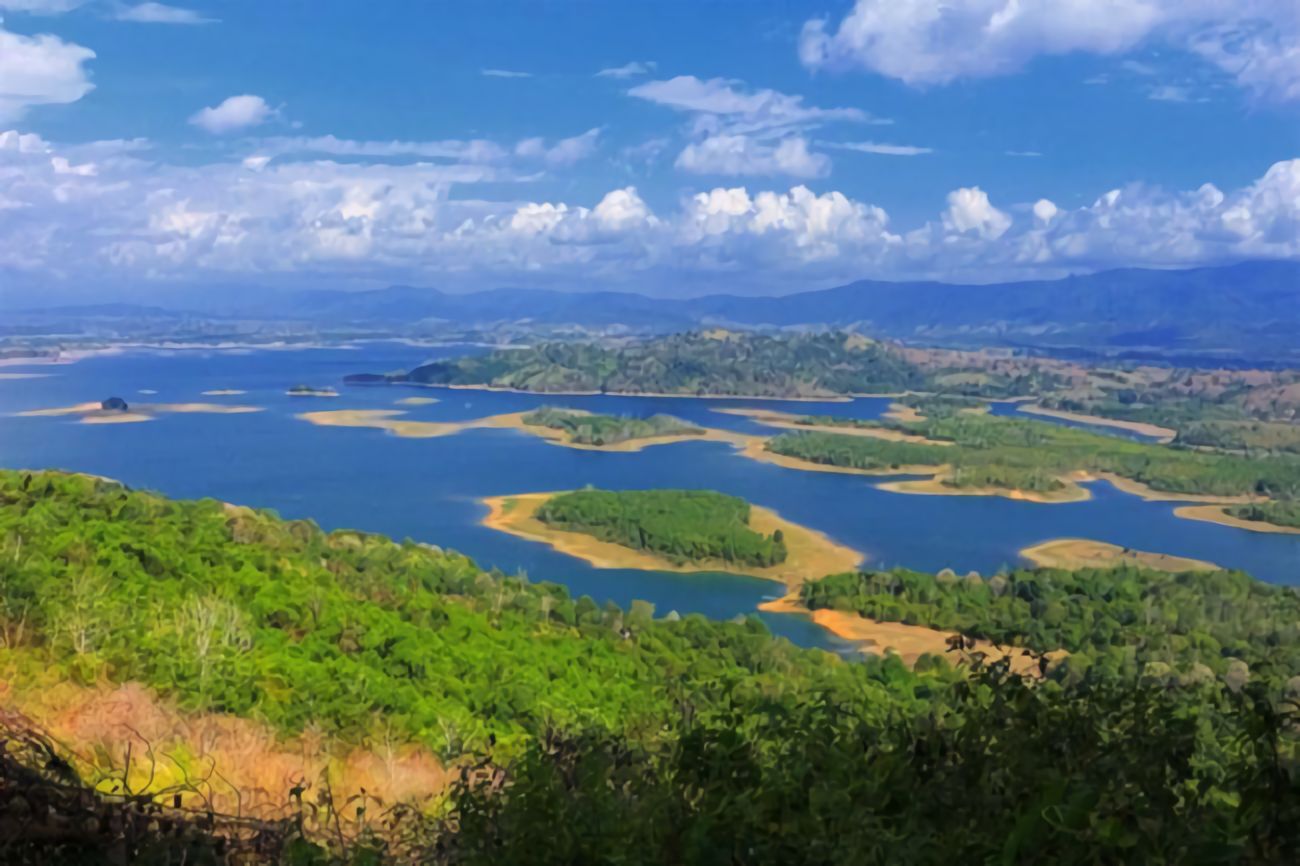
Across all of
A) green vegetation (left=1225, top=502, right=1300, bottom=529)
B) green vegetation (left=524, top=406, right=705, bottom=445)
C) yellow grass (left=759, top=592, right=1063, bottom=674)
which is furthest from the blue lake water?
green vegetation (left=524, top=406, right=705, bottom=445)

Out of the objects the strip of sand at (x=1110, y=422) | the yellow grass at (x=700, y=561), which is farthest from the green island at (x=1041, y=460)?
the yellow grass at (x=700, y=561)

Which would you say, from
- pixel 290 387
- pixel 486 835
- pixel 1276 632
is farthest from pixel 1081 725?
pixel 290 387

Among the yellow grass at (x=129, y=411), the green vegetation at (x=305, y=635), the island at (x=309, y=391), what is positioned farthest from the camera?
the island at (x=309, y=391)

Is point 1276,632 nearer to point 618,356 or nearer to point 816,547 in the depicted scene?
point 816,547

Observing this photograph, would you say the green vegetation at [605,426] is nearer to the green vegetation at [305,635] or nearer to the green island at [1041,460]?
the green island at [1041,460]

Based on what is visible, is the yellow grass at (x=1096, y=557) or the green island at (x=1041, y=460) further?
the green island at (x=1041, y=460)

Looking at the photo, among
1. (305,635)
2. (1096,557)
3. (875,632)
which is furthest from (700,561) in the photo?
(305,635)
